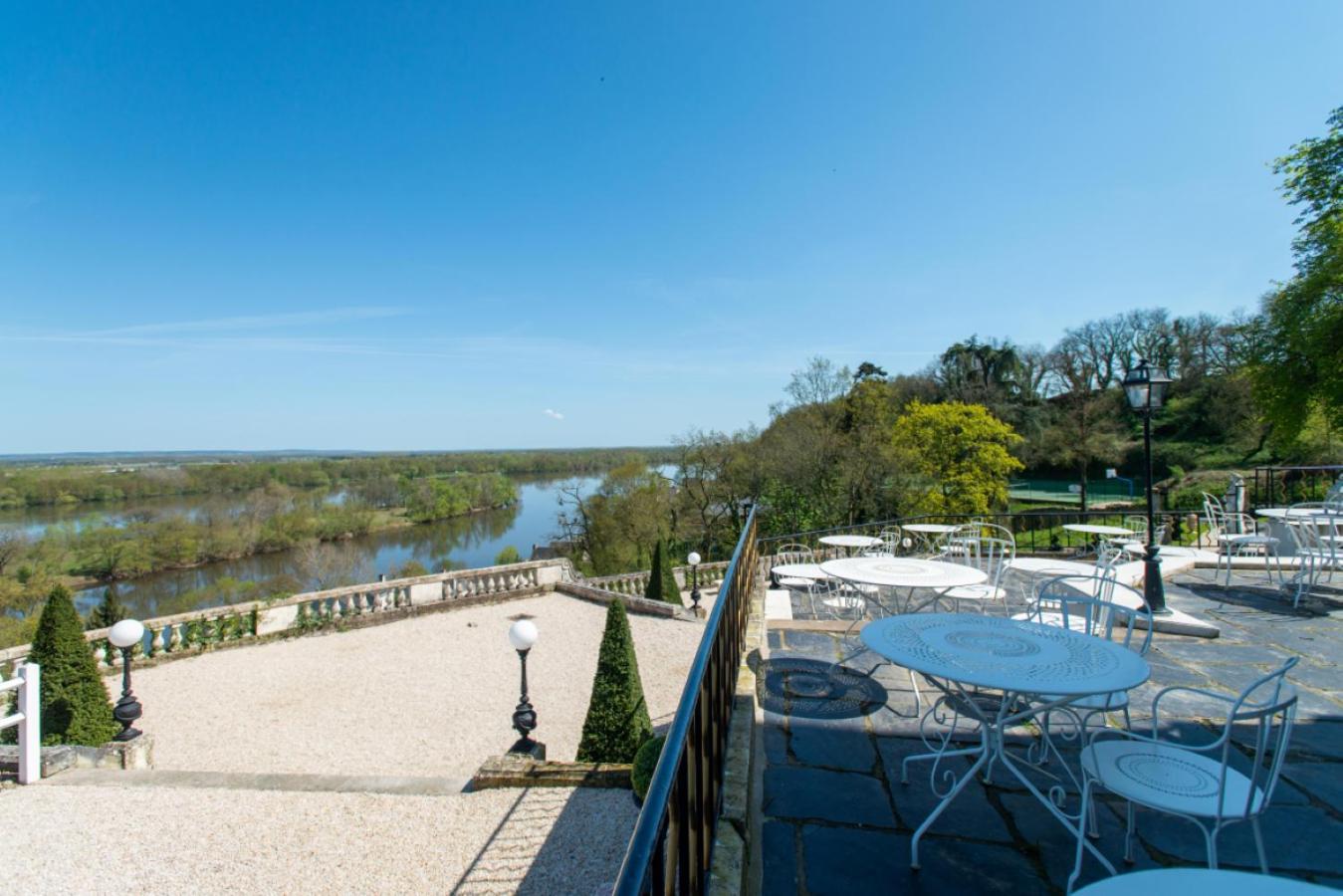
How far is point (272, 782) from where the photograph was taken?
5.33 m

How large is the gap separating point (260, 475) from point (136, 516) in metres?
31.0

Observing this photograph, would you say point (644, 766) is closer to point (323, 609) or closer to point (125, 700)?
point (125, 700)

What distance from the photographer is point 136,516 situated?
38.6 m

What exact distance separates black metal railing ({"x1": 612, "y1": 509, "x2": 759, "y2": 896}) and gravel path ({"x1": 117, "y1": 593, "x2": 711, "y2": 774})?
5827 millimetres

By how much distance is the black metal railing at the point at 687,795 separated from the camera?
0.84m

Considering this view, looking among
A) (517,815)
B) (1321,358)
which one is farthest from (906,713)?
(1321,358)

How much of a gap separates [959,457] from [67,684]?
18816 millimetres

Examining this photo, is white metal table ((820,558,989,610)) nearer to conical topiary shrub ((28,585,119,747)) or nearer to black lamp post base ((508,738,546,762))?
black lamp post base ((508,738,546,762))

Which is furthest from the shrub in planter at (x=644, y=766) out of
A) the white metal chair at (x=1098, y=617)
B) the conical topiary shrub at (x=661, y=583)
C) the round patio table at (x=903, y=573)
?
the conical topiary shrub at (x=661, y=583)

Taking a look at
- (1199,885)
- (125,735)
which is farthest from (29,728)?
(1199,885)

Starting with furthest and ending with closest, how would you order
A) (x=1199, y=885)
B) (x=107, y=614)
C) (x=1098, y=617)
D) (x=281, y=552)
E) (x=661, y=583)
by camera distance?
1. (x=281, y=552)
2. (x=661, y=583)
3. (x=107, y=614)
4. (x=1098, y=617)
5. (x=1199, y=885)

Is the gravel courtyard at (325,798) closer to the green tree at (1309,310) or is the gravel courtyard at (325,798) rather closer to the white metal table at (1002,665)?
the white metal table at (1002,665)

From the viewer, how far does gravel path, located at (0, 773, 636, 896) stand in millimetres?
3934

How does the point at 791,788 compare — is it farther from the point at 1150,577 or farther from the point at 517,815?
the point at 1150,577
